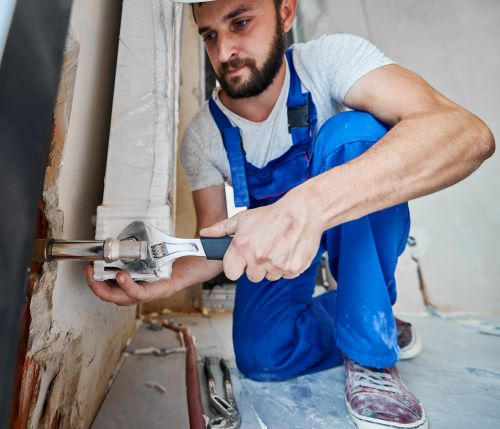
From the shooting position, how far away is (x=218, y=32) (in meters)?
0.99

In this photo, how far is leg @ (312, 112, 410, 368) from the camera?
2.67 feet

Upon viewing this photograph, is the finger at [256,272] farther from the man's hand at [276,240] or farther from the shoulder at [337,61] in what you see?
the shoulder at [337,61]

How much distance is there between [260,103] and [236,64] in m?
0.14

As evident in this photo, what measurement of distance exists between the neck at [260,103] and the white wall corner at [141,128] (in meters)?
0.32

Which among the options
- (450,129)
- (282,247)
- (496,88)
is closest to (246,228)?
(282,247)

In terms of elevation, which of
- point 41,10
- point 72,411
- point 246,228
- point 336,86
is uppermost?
point 336,86

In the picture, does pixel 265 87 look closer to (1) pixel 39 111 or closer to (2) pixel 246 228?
(2) pixel 246 228

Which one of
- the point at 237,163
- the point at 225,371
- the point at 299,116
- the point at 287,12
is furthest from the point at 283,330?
the point at 287,12

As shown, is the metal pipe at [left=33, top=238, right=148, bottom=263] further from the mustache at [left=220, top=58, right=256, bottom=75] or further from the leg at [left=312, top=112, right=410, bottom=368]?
the mustache at [left=220, top=58, right=256, bottom=75]

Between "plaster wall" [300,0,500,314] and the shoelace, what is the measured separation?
4.68 ft

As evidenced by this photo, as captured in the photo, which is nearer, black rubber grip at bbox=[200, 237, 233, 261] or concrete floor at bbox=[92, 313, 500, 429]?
black rubber grip at bbox=[200, 237, 233, 261]

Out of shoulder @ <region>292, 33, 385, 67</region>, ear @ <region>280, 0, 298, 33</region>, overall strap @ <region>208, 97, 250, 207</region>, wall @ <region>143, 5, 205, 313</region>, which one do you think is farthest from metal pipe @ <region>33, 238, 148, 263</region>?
wall @ <region>143, 5, 205, 313</region>

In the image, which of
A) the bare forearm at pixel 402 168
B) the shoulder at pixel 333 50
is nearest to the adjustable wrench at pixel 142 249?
the bare forearm at pixel 402 168

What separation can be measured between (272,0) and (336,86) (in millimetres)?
339
